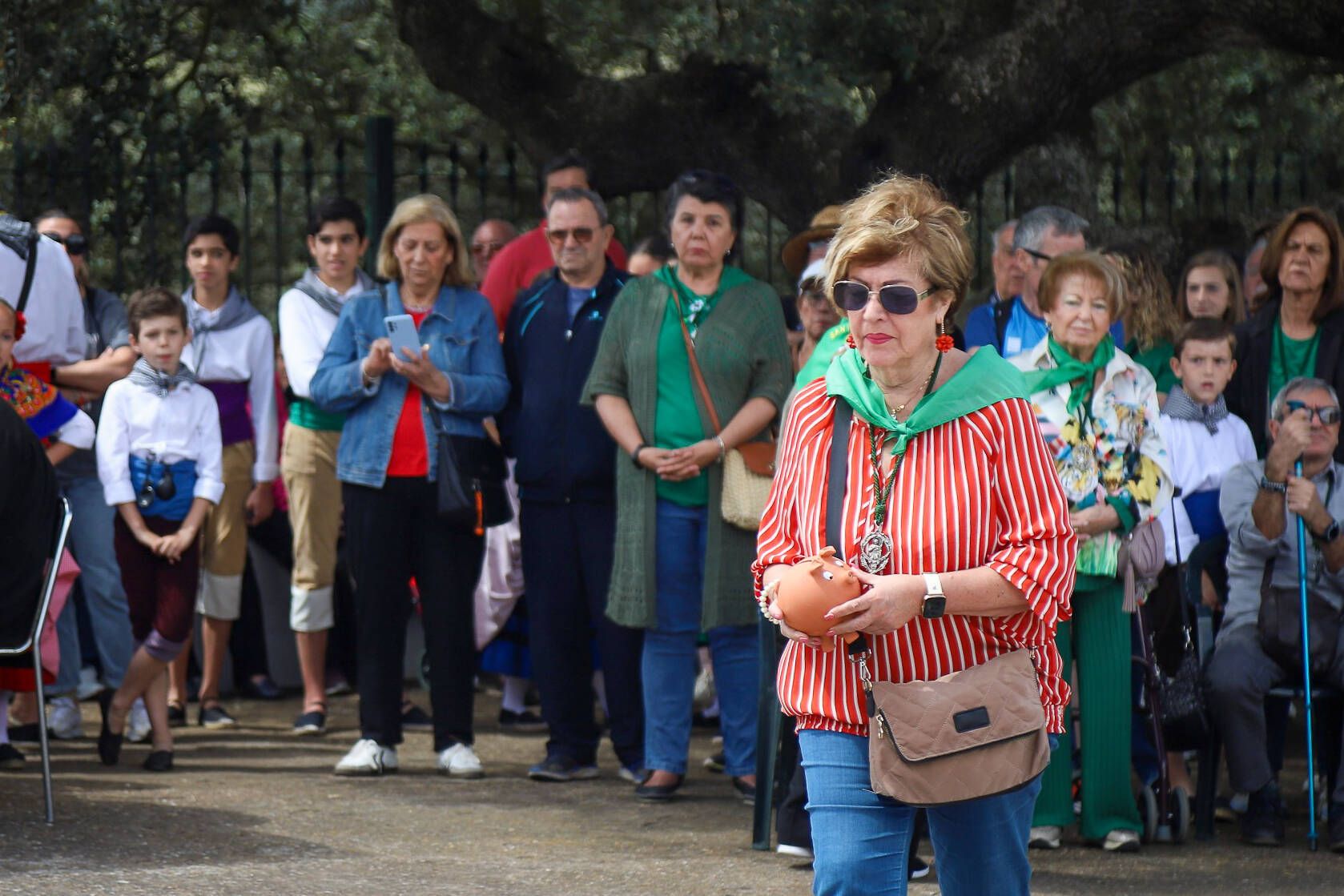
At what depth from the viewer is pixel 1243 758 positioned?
617cm

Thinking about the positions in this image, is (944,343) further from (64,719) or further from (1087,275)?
(64,719)

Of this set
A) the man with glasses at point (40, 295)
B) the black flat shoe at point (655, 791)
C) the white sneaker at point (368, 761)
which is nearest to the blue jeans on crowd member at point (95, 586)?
the man with glasses at point (40, 295)

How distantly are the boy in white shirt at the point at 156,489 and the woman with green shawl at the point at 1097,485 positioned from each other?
10.4 ft

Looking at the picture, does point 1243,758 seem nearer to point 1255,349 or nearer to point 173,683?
point 1255,349

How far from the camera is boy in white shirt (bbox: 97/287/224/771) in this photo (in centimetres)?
701

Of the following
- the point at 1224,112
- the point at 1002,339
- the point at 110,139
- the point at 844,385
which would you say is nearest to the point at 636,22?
the point at 110,139

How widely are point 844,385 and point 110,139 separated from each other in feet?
26.2

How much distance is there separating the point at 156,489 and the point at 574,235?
5.98ft

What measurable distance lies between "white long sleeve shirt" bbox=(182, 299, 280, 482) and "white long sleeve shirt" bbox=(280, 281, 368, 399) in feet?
0.58

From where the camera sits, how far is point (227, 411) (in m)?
8.02

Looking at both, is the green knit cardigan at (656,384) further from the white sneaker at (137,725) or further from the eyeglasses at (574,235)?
the white sneaker at (137,725)

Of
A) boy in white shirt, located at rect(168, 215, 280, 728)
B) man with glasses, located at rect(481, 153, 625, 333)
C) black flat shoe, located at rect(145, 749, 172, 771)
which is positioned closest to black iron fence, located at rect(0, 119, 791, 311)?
man with glasses, located at rect(481, 153, 625, 333)

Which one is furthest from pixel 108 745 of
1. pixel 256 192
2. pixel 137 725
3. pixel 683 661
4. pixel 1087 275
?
pixel 256 192

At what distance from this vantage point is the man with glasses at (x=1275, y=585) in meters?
6.21
